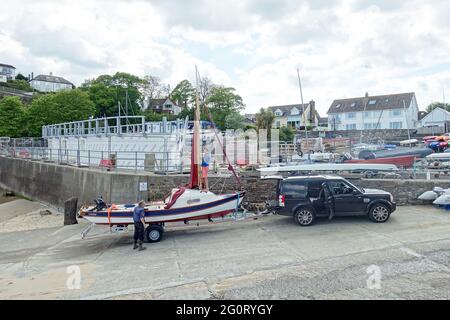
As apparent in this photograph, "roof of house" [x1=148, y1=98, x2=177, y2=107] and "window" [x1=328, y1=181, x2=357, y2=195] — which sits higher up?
"roof of house" [x1=148, y1=98, x2=177, y2=107]

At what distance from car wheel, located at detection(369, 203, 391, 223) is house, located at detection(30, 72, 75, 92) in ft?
382

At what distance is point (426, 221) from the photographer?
10.7m

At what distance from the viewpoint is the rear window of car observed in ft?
36.2

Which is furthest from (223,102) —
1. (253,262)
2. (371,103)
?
(253,262)

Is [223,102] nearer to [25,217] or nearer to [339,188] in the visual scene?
[25,217]

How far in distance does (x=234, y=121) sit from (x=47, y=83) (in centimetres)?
8538

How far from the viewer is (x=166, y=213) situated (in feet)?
35.7

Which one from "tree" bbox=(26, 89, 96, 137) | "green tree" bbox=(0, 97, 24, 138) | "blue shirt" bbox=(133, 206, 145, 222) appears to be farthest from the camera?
"tree" bbox=(26, 89, 96, 137)

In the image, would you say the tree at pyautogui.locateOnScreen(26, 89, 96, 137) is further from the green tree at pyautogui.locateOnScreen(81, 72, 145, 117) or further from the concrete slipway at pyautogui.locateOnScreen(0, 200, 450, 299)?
the concrete slipway at pyautogui.locateOnScreen(0, 200, 450, 299)

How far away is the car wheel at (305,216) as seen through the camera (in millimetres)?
10945

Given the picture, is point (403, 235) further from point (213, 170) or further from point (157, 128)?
point (157, 128)

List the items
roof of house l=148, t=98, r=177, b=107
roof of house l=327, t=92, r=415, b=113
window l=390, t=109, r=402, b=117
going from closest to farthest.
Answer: window l=390, t=109, r=402, b=117
roof of house l=327, t=92, r=415, b=113
roof of house l=148, t=98, r=177, b=107

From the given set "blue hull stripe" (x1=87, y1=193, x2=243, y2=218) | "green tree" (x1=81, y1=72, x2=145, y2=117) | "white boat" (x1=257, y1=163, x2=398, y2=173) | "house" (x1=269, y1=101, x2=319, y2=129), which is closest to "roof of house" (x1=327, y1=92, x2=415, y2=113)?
"house" (x1=269, y1=101, x2=319, y2=129)

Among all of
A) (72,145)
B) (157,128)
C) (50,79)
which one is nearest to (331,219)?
(157,128)
